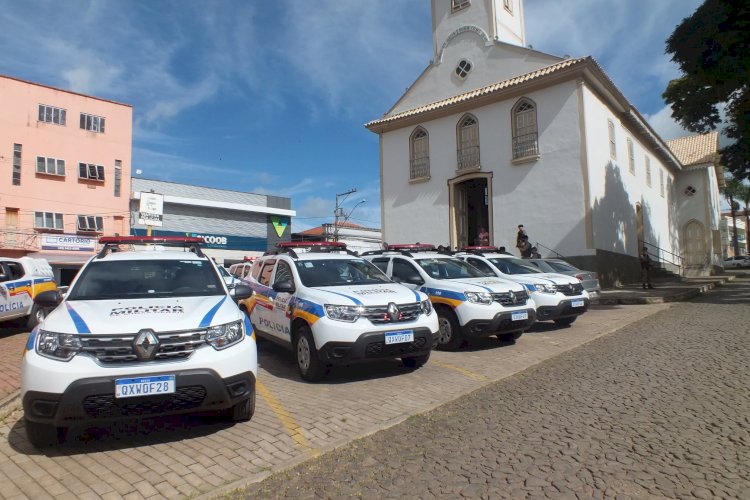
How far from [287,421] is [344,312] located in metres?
1.68

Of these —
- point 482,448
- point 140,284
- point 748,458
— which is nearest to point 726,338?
point 748,458

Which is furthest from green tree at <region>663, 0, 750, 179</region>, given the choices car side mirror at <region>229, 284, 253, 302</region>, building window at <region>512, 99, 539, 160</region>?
car side mirror at <region>229, 284, 253, 302</region>

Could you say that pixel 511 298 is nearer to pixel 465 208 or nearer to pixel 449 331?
pixel 449 331

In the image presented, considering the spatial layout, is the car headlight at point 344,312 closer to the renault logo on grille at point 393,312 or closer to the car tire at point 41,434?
the renault logo on grille at point 393,312

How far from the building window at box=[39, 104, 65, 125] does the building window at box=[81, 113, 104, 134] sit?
4.03 ft

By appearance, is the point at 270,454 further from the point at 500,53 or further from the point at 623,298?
the point at 500,53

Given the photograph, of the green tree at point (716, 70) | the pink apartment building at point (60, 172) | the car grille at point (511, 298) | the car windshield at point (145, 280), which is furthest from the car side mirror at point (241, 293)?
the pink apartment building at point (60, 172)

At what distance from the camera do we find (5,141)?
101 ft

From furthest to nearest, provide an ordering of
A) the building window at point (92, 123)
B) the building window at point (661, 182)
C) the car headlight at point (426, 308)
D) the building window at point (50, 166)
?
the building window at point (92, 123), the building window at point (50, 166), the building window at point (661, 182), the car headlight at point (426, 308)

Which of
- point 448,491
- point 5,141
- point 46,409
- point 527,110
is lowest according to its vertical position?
point 448,491

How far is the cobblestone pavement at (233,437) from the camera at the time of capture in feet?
11.9

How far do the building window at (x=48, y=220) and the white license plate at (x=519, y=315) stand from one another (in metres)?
33.3

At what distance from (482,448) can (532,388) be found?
206 cm

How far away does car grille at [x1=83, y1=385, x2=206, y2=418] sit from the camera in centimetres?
390
